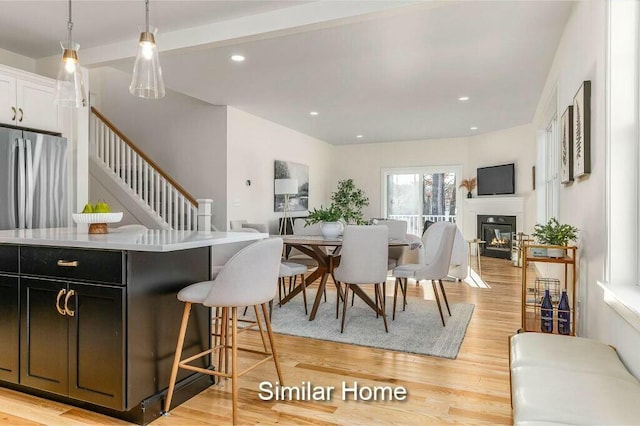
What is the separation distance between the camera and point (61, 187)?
13.1 ft

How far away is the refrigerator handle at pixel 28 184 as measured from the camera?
3682 mm

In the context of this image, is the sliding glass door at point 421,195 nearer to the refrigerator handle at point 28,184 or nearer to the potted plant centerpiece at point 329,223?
the potted plant centerpiece at point 329,223

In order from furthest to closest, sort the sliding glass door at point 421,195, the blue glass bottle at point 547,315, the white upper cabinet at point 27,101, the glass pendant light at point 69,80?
the sliding glass door at point 421,195
the white upper cabinet at point 27,101
the blue glass bottle at point 547,315
the glass pendant light at point 69,80

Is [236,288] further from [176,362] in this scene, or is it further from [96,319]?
[96,319]

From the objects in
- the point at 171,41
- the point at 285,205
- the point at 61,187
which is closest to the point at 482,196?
the point at 285,205

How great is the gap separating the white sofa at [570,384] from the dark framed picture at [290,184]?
615 centimetres

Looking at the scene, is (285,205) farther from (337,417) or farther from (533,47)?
(337,417)

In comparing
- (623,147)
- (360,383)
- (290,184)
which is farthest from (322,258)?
(290,184)

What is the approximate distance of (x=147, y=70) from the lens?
2.46m

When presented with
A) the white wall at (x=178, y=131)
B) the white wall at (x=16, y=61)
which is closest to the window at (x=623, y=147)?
the white wall at (x=16, y=61)

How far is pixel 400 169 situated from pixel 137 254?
882cm

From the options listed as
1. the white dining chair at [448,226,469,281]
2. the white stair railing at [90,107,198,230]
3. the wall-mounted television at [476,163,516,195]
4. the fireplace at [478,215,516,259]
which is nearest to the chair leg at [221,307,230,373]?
the white stair railing at [90,107,198,230]

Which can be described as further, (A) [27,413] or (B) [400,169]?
(B) [400,169]

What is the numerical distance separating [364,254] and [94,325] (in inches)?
85.5
